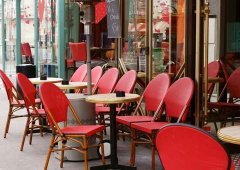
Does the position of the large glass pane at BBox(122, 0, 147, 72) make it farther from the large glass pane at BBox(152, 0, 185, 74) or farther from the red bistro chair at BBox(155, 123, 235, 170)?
the red bistro chair at BBox(155, 123, 235, 170)

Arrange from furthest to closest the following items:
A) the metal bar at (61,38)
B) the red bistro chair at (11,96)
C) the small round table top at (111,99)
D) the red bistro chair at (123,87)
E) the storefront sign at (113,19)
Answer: the metal bar at (61,38), the storefront sign at (113,19), the red bistro chair at (11,96), the red bistro chair at (123,87), the small round table top at (111,99)

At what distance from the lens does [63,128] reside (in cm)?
509

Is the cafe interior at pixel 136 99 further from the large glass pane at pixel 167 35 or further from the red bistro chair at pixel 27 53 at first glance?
the red bistro chair at pixel 27 53

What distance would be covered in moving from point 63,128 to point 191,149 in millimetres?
2635

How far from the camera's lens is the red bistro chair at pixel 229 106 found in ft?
21.5

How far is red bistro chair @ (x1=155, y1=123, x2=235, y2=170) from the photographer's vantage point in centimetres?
258

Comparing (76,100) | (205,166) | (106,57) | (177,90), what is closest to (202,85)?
(177,90)

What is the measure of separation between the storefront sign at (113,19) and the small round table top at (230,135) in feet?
11.9

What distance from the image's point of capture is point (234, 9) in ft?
33.6

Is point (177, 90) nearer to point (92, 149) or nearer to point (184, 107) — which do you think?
point (184, 107)

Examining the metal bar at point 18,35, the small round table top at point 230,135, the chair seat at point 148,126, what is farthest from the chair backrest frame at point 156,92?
the metal bar at point 18,35

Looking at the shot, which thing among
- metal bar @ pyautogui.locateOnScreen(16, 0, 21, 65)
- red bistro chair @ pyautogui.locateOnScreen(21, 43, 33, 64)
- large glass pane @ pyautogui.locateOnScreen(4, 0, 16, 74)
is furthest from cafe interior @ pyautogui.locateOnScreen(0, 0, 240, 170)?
large glass pane @ pyautogui.locateOnScreen(4, 0, 16, 74)

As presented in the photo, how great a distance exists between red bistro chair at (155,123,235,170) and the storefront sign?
13.8 feet

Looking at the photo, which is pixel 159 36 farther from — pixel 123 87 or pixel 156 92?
pixel 156 92
